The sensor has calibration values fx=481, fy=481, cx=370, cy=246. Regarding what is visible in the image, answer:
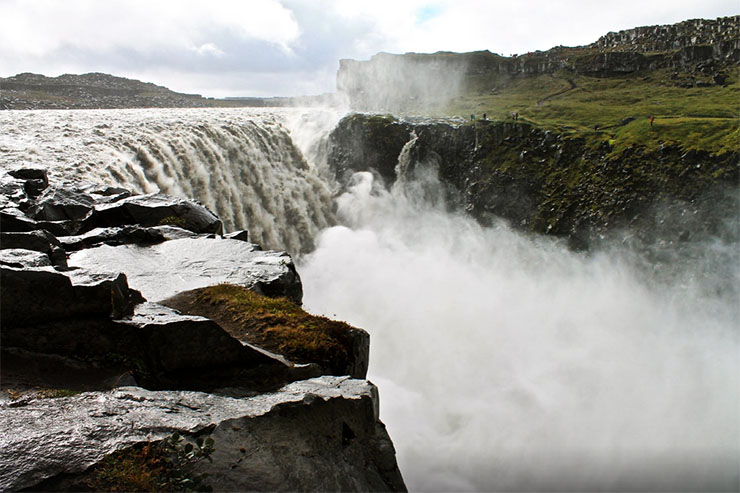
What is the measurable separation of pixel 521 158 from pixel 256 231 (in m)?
39.2

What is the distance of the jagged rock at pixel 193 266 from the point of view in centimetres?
1366

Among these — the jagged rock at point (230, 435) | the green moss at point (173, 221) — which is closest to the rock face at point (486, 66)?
→ the green moss at point (173, 221)

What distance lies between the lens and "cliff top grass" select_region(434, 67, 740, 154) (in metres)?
64.6

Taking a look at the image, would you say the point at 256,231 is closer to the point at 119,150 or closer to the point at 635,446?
the point at 119,150

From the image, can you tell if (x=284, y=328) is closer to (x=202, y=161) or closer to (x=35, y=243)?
(x=35, y=243)

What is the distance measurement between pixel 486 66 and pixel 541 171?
8656cm

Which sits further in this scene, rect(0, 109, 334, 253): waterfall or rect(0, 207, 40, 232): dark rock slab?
rect(0, 109, 334, 253): waterfall

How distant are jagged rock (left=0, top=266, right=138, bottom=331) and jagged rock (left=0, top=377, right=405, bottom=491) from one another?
2.08 m

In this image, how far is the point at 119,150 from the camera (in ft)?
124

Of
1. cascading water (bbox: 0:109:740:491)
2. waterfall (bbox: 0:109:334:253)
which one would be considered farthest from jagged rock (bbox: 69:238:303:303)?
waterfall (bbox: 0:109:334:253)

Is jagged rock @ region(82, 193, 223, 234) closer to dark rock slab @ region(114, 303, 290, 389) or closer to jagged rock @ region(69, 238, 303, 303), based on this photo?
jagged rock @ region(69, 238, 303, 303)

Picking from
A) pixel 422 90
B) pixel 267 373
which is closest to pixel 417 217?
pixel 267 373

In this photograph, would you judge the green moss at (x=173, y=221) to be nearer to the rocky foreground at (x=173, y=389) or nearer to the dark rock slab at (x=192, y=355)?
Result: the rocky foreground at (x=173, y=389)

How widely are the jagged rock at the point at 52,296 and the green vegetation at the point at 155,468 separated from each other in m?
3.62
